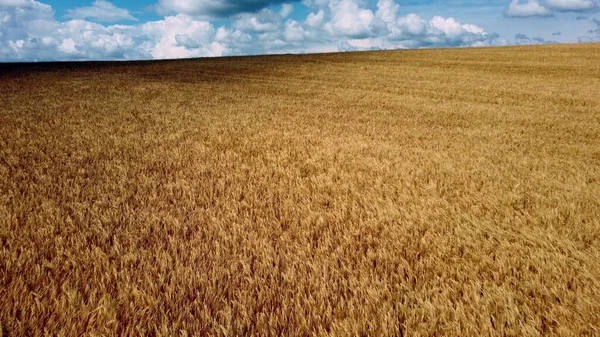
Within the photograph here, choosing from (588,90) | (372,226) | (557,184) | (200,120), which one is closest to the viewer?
(372,226)

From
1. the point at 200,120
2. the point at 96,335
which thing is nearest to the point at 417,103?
the point at 200,120

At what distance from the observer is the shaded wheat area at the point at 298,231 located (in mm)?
2146

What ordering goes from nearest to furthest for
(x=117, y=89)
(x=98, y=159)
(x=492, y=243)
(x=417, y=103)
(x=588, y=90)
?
1. (x=492, y=243)
2. (x=98, y=159)
3. (x=417, y=103)
4. (x=588, y=90)
5. (x=117, y=89)

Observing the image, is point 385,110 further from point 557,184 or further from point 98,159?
point 98,159

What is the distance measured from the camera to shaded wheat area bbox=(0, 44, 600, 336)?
84.5 inches

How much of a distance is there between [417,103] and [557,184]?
8.97 m

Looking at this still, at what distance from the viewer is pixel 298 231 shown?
3207 mm

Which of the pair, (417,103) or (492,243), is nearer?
Result: (492,243)

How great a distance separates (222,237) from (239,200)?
91cm

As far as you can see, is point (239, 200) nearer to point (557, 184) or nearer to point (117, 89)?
point (557, 184)

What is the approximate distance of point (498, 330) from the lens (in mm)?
2027

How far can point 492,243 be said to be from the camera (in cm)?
298

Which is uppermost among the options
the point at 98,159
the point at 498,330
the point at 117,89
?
the point at 117,89

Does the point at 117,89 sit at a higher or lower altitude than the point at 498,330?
higher
